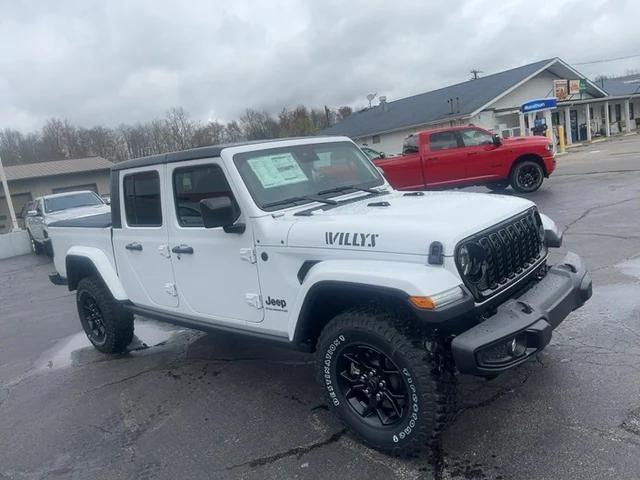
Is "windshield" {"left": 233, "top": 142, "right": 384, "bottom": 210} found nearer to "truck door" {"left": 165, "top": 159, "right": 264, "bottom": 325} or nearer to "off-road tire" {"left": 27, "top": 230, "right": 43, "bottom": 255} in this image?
"truck door" {"left": 165, "top": 159, "right": 264, "bottom": 325}

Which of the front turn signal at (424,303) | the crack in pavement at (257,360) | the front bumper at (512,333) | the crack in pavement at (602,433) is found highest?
the front turn signal at (424,303)

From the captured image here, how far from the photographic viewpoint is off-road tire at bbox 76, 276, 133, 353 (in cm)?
539

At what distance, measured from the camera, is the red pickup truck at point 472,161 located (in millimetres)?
13070

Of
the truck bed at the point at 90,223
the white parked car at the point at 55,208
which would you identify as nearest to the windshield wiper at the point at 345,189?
the truck bed at the point at 90,223

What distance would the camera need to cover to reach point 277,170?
162 inches

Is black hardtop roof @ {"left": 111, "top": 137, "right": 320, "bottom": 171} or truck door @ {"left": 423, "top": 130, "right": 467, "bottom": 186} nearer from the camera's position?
black hardtop roof @ {"left": 111, "top": 137, "right": 320, "bottom": 171}

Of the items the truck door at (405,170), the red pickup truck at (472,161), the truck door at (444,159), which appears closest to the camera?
the red pickup truck at (472,161)

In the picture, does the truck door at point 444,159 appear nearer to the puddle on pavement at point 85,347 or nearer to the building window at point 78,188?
the puddle on pavement at point 85,347

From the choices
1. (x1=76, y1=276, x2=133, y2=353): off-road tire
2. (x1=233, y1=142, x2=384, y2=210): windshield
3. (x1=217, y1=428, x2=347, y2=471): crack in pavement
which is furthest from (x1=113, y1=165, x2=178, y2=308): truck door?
(x1=217, y1=428, x2=347, y2=471): crack in pavement

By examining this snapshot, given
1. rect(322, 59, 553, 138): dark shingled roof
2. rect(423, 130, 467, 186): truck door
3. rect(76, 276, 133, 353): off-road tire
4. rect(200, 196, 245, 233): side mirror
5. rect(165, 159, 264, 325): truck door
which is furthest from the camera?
rect(322, 59, 553, 138): dark shingled roof

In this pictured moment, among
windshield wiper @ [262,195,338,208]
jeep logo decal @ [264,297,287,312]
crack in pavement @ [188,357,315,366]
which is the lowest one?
crack in pavement @ [188,357,315,366]

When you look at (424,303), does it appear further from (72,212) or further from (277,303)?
(72,212)

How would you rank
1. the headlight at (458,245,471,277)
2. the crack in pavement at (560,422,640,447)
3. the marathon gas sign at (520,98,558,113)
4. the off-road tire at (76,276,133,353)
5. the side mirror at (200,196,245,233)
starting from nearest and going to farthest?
1. the headlight at (458,245,471,277)
2. the crack in pavement at (560,422,640,447)
3. the side mirror at (200,196,245,233)
4. the off-road tire at (76,276,133,353)
5. the marathon gas sign at (520,98,558,113)

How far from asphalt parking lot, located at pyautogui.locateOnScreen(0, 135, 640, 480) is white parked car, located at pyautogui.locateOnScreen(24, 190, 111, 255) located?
849 centimetres
